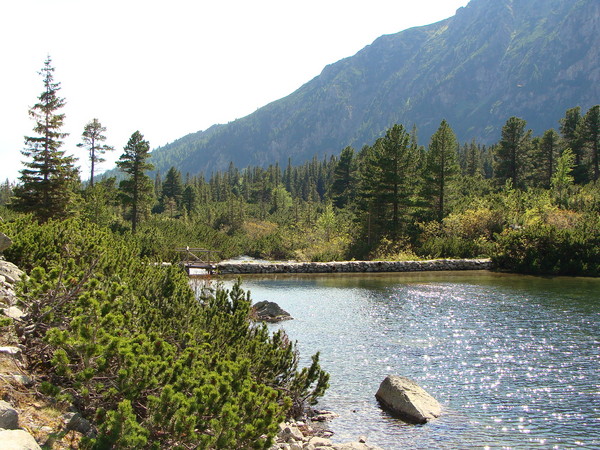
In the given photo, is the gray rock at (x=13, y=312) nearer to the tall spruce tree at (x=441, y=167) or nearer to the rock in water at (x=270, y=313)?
the rock in water at (x=270, y=313)

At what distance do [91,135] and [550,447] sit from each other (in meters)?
56.7

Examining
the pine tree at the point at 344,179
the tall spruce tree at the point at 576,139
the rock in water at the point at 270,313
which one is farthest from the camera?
the pine tree at the point at 344,179

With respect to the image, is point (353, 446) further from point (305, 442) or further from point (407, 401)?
point (407, 401)

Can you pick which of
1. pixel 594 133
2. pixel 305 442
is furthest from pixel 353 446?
pixel 594 133

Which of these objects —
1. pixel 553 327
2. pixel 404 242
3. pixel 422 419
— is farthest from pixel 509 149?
pixel 422 419

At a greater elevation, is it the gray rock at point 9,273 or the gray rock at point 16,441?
the gray rock at point 9,273

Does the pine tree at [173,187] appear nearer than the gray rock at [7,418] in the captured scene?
No

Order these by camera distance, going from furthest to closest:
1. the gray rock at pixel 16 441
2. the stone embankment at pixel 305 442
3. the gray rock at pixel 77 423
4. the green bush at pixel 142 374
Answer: the stone embankment at pixel 305 442, the gray rock at pixel 77 423, the green bush at pixel 142 374, the gray rock at pixel 16 441

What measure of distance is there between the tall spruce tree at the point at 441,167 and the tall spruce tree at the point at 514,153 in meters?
18.5

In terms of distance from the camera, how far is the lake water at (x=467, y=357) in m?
8.88

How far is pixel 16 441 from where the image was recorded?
4332 mm

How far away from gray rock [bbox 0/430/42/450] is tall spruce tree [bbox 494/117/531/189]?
60.6 metres

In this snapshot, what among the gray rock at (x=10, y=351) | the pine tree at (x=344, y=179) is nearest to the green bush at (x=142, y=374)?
the gray rock at (x=10, y=351)

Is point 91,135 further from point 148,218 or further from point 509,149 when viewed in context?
point 509,149
